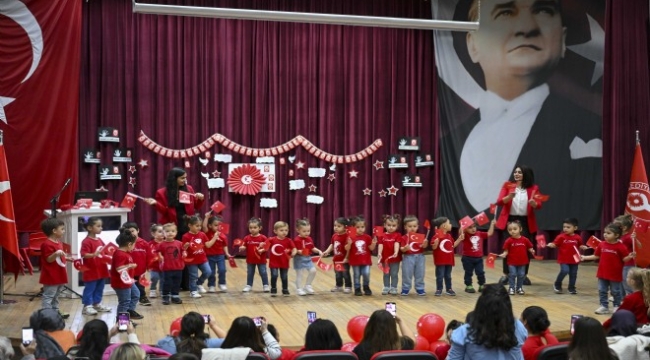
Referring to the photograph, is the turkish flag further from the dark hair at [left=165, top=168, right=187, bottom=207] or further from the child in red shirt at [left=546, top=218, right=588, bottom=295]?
the dark hair at [left=165, top=168, right=187, bottom=207]

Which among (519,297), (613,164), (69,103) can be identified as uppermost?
(69,103)

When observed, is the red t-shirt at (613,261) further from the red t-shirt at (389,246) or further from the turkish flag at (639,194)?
the red t-shirt at (389,246)

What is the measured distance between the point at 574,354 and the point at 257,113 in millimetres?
9098

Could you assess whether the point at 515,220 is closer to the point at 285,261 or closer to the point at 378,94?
the point at 285,261

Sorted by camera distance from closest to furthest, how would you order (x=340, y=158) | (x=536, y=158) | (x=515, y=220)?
1. (x=515, y=220)
2. (x=536, y=158)
3. (x=340, y=158)

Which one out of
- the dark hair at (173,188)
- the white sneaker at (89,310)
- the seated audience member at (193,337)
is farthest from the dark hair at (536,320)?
the dark hair at (173,188)

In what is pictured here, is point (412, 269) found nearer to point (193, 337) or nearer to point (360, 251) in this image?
point (360, 251)

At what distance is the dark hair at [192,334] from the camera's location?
462 cm

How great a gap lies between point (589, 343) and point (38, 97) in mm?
8544

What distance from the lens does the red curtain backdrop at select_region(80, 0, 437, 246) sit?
39.3 feet

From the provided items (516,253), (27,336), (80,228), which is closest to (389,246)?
(516,253)

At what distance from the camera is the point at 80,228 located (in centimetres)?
865

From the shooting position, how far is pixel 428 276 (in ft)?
34.7

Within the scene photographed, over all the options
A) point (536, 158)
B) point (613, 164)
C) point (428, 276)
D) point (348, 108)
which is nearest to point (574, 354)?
point (428, 276)
